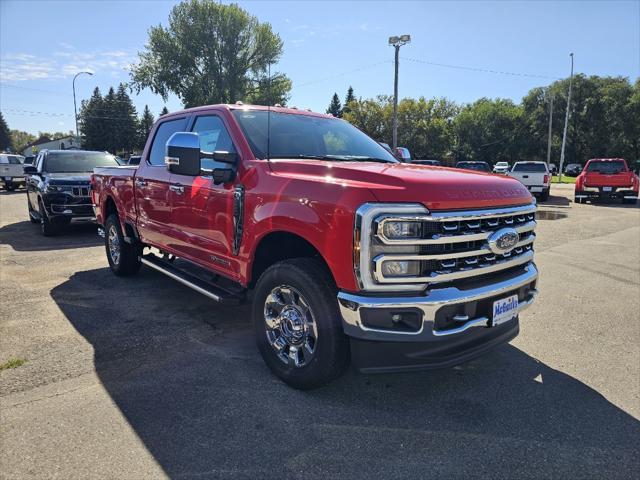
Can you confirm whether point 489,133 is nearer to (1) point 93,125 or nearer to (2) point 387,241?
(1) point 93,125

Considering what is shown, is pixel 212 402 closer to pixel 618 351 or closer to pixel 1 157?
pixel 618 351

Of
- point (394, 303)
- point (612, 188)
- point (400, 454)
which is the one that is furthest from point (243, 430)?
point (612, 188)

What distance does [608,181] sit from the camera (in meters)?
19.0

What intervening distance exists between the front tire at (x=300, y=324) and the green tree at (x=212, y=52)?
44104mm

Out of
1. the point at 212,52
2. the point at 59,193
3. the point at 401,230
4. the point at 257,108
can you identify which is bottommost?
the point at 59,193

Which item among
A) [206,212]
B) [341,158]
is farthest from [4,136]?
[341,158]

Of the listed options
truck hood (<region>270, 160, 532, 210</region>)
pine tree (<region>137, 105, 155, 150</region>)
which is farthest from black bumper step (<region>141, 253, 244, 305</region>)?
pine tree (<region>137, 105, 155, 150</region>)

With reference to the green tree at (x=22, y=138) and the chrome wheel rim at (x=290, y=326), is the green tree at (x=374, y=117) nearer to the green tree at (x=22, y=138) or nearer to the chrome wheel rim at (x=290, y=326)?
the chrome wheel rim at (x=290, y=326)

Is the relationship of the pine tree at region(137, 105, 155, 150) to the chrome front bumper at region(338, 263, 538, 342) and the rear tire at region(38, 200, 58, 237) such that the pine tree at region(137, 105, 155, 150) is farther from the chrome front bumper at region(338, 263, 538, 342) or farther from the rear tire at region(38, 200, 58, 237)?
the chrome front bumper at region(338, 263, 538, 342)

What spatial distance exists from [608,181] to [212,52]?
38.7m

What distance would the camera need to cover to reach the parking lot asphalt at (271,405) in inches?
100

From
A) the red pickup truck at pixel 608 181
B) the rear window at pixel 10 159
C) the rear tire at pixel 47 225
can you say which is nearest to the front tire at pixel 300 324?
the rear tire at pixel 47 225

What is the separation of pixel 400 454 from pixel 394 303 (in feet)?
2.75

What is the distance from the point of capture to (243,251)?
3.67m
